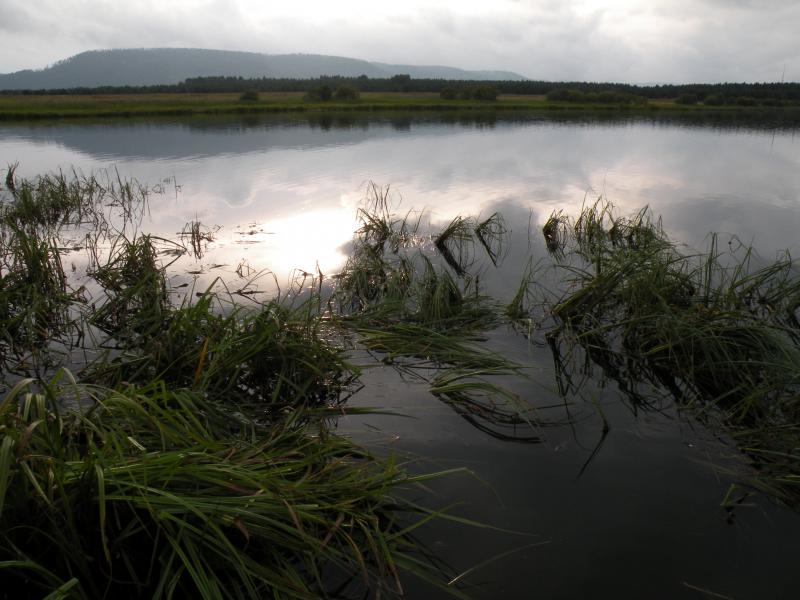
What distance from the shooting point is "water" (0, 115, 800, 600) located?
3.26 metres

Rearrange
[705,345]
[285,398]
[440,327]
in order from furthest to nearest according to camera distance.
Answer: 1. [440,327]
2. [705,345]
3. [285,398]

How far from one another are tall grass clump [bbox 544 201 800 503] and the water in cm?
35

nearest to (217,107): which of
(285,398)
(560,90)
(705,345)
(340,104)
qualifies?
(340,104)

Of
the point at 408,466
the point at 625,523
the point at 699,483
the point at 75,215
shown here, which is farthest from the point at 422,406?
the point at 75,215

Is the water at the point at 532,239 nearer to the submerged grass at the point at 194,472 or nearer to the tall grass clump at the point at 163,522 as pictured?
the submerged grass at the point at 194,472

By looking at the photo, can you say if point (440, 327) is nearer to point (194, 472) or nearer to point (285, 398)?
point (285, 398)

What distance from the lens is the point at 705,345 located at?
492 cm

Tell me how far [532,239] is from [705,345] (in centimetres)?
629

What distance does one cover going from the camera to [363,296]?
23.9 feet

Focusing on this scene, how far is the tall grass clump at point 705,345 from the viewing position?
4.15 metres

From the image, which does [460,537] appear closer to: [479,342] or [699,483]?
[699,483]

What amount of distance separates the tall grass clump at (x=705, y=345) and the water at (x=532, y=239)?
350 millimetres

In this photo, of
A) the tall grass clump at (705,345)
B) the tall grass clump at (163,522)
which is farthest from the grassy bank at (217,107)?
the tall grass clump at (163,522)

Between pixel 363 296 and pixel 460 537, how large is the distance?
4.29m
